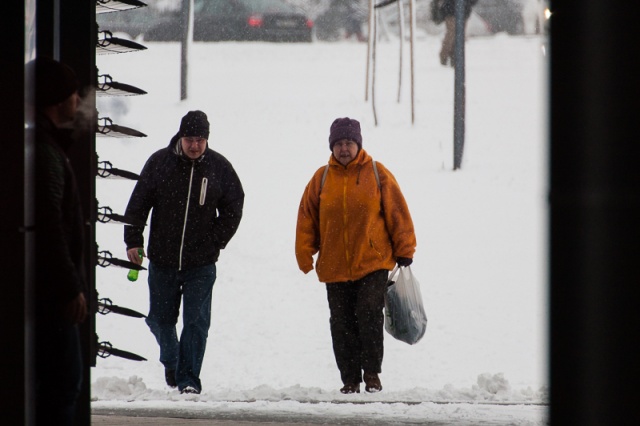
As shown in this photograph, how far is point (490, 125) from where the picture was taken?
20406 millimetres

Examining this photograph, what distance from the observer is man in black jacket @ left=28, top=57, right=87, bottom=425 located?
396 cm

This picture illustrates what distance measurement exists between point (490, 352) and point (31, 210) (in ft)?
25.2

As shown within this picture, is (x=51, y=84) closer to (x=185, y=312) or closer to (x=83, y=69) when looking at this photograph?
(x=83, y=69)

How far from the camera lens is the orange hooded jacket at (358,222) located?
24.2 ft

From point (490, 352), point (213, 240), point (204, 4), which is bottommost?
point (490, 352)

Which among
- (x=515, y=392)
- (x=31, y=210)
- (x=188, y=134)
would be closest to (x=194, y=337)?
(x=188, y=134)

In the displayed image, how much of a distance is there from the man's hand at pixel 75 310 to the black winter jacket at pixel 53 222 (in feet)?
0.05

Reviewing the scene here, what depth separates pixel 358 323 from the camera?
293 inches

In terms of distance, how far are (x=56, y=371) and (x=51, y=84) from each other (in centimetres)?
93

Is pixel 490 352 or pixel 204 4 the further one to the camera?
pixel 204 4

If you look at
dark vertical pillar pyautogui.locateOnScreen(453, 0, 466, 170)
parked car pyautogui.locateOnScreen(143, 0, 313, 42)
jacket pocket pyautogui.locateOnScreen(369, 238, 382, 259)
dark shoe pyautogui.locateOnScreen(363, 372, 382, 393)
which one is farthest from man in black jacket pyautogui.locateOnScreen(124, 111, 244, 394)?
parked car pyautogui.locateOnScreen(143, 0, 313, 42)

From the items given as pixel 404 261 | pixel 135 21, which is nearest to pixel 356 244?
pixel 404 261

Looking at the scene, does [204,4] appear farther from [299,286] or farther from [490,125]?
[299,286]
